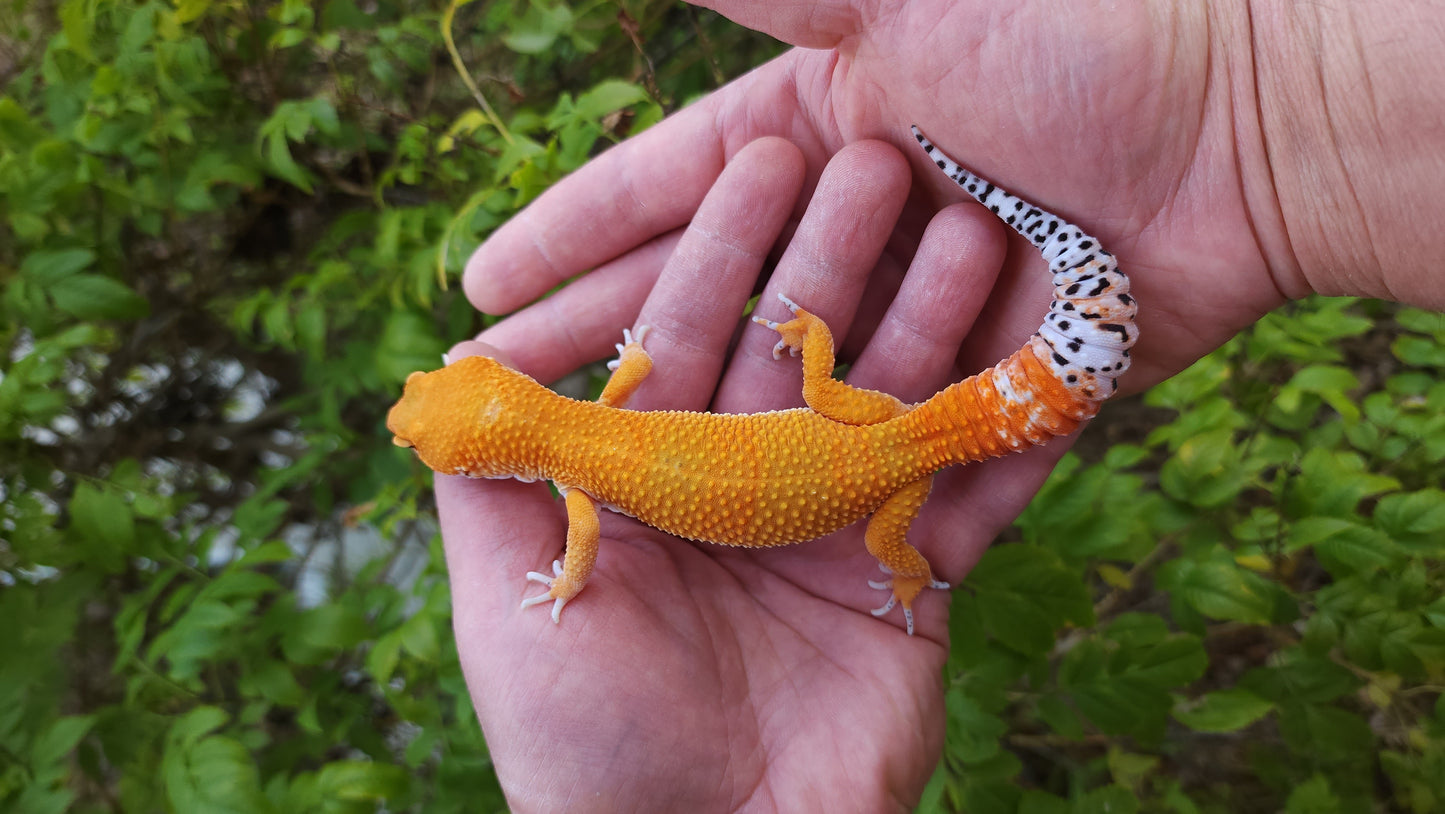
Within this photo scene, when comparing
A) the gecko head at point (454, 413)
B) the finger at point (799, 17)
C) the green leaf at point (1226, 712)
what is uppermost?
the finger at point (799, 17)

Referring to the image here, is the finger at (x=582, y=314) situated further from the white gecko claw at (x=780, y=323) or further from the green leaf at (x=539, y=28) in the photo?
the green leaf at (x=539, y=28)

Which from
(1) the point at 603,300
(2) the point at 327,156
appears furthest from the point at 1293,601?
(2) the point at 327,156

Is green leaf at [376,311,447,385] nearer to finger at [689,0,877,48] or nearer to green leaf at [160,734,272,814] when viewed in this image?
green leaf at [160,734,272,814]

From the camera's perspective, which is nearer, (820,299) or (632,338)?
(820,299)

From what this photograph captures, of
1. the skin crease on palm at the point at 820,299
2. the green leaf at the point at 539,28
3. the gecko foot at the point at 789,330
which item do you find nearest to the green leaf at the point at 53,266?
the skin crease on palm at the point at 820,299

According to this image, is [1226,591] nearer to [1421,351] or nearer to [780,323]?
[1421,351]

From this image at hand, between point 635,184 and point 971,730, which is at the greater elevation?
point 635,184

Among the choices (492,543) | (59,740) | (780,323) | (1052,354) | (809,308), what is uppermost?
(1052,354)

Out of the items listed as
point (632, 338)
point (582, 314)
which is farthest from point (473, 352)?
point (632, 338)
